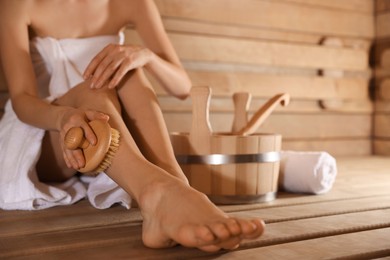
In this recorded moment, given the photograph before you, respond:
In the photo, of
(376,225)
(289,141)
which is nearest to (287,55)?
(289,141)

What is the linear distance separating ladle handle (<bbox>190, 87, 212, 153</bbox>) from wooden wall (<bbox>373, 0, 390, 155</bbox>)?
2.19 metres

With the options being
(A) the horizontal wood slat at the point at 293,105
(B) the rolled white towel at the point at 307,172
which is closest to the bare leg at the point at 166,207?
(B) the rolled white towel at the point at 307,172

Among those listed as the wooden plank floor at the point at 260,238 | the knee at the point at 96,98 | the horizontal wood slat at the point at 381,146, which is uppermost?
the knee at the point at 96,98

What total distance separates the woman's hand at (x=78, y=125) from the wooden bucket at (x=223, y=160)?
1.62 feet

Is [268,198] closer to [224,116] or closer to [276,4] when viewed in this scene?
[224,116]

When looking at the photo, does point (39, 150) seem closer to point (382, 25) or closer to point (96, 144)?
point (96, 144)

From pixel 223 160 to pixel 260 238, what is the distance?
1.70ft

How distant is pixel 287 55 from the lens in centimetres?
327

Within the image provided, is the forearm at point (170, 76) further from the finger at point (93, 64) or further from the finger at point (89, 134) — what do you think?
the finger at point (89, 134)

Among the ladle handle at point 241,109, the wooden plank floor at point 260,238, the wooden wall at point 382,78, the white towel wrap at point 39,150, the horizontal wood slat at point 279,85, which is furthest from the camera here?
the wooden wall at point 382,78

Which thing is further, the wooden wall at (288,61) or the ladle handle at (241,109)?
the wooden wall at (288,61)

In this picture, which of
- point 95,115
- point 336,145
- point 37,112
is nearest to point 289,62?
point 336,145

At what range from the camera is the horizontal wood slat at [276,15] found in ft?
9.53

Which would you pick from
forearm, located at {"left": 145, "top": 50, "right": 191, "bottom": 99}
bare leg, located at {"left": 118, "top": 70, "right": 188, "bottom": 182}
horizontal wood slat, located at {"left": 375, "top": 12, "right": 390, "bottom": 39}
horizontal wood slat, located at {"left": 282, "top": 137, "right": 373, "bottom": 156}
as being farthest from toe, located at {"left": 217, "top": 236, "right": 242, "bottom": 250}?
horizontal wood slat, located at {"left": 375, "top": 12, "right": 390, "bottom": 39}
